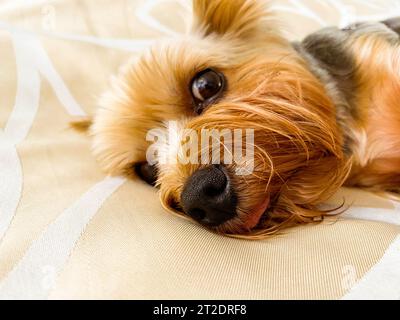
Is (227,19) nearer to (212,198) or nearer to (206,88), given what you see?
(206,88)

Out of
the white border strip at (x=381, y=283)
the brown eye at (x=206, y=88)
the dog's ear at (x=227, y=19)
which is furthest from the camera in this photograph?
the dog's ear at (x=227, y=19)

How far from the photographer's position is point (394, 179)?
1.85 meters

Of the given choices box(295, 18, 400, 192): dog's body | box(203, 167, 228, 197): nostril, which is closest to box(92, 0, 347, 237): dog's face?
box(203, 167, 228, 197): nostril

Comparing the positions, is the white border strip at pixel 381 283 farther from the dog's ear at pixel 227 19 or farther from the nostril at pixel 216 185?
the dog's ear at pixel 227 19

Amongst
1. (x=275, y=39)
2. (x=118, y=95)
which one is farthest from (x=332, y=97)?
(x=118, y=95)

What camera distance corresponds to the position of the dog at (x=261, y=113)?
1.41m

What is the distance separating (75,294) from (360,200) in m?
0.96

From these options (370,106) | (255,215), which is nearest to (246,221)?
(255,215)

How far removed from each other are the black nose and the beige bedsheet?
4 centimetres

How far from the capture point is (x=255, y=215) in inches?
56.2

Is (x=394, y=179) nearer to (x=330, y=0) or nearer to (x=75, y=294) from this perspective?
(x=75, y=294)

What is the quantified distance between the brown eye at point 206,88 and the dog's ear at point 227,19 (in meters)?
0.38

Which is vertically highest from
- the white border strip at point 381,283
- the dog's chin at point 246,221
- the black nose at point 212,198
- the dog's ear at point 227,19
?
the dog's ear at point 227,19

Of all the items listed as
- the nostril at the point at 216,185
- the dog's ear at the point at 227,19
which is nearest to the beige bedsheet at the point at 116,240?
the nostril at the point at 216,185
